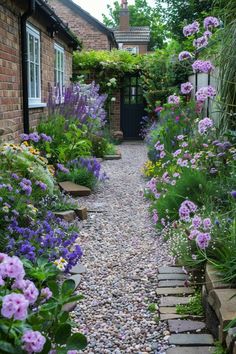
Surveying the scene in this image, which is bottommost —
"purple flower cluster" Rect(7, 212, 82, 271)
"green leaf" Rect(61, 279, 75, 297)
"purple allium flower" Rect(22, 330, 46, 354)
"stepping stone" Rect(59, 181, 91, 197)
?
"stepping stone" Rect(59, 181, 91, 197)

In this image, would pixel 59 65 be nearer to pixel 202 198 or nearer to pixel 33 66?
pixel 33 66

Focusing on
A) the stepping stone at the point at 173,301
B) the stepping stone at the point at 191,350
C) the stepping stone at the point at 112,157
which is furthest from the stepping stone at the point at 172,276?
the stepping stone at the point at 112,157

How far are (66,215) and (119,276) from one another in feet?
4.96

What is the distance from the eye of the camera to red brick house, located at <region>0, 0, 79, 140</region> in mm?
6043

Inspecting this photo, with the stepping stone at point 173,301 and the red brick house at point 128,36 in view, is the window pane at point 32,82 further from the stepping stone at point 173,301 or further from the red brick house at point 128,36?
the red brick house at point 128,36

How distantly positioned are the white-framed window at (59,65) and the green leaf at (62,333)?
889cm

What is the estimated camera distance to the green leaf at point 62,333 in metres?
1.64

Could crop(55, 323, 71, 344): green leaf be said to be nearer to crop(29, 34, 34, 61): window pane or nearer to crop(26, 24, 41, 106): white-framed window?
crop(26, 24, 41, 106): white-framed window

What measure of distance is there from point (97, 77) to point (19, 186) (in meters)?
12.1

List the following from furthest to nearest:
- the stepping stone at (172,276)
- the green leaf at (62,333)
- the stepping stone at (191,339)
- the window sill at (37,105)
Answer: the window sill at (37,105) < the stepping stone at (172,276) < the stepping stone at (191,339) < the green leaf at (62,333)

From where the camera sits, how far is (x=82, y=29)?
18438 millimetres

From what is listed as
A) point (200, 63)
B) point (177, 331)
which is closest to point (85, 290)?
point (177, 331)

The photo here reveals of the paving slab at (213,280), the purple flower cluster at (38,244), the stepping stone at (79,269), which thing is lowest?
the stepping stone at (79,269)

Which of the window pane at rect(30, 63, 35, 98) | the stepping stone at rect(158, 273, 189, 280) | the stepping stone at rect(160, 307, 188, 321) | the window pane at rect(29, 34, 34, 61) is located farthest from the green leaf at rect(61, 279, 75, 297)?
the window pane at rect(29, 34, 34, 61)
